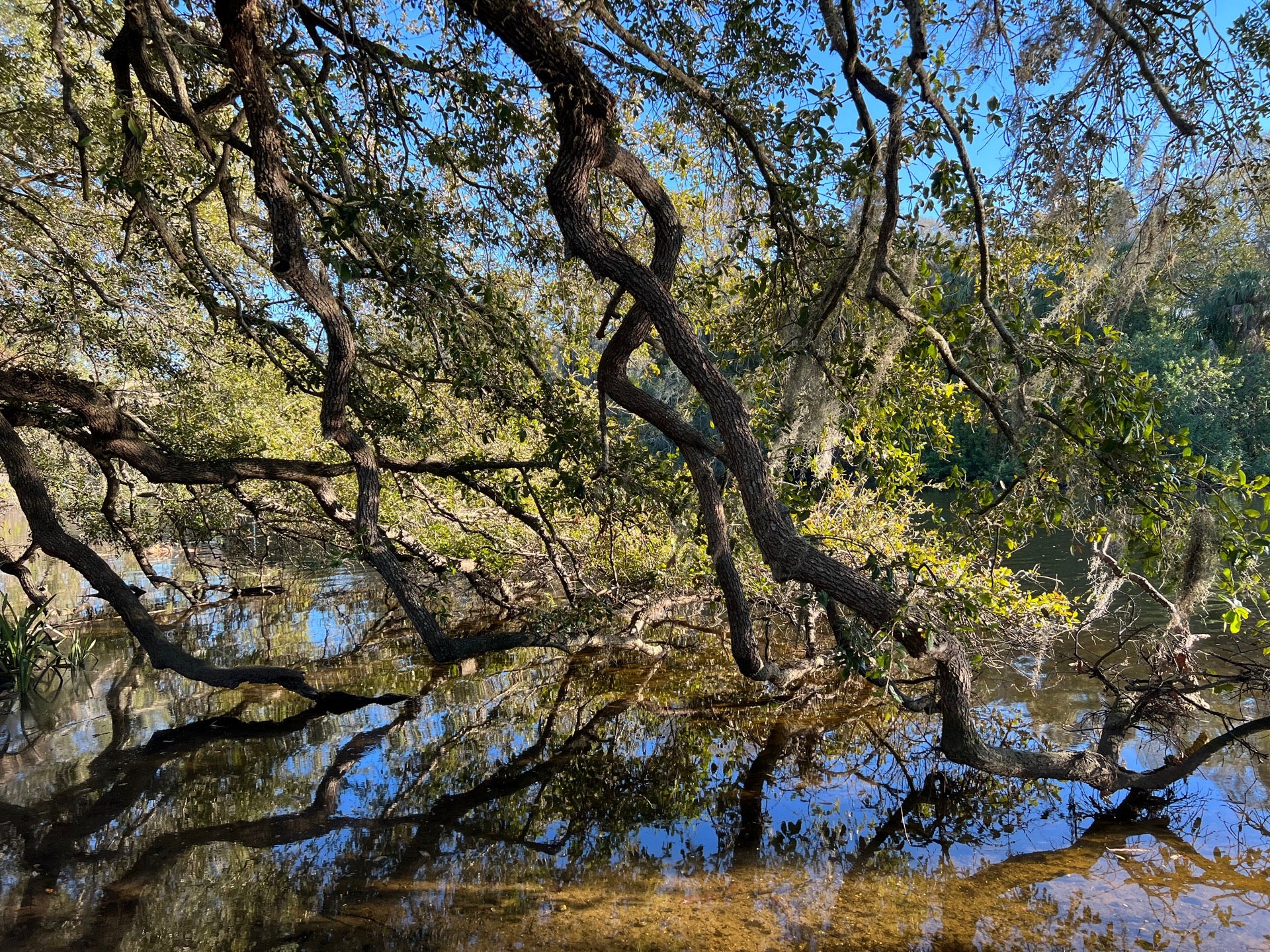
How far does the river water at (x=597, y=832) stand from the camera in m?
3.82

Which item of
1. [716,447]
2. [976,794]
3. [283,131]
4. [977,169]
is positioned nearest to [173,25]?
[283,131]

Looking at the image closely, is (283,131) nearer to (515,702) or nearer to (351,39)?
(351,39)

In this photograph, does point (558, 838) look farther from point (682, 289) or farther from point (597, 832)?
point (682, 289)

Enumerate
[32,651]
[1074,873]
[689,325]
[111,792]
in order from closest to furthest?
[689,325] → [1074,873] → [111,792] → [32,651]

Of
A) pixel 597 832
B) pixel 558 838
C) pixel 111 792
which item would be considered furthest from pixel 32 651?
pixel 597 832

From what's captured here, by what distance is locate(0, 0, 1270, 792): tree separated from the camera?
3.57m

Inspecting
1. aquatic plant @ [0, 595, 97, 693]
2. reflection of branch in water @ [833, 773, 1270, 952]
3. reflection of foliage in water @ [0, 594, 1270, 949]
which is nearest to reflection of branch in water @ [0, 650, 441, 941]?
reflection of foliage in water @ [0, 594, 1270, 949]

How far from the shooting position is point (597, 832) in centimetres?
495

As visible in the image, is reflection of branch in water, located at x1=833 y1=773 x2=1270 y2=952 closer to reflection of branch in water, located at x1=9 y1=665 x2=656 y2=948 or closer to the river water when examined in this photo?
the river water

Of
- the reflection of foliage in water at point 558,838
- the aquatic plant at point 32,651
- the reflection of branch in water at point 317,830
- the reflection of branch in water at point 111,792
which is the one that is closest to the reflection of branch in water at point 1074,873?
the reflection of foliage in water at point 558,838

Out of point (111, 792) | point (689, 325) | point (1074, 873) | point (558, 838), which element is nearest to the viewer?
point (689, 325)

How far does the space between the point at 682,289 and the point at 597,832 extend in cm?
371

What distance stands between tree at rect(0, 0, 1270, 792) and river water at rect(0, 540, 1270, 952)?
0.61 meters

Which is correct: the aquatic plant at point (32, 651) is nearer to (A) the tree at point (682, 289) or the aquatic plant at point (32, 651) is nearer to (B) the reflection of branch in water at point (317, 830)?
(A) the tree at point (682, 289)
